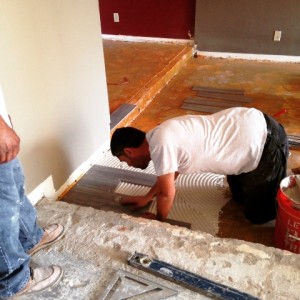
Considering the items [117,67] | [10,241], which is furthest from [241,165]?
[117,67]

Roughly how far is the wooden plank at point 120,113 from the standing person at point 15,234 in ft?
4.83

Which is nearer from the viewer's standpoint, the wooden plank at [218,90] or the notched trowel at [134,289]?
the notched trowel at [134,289]

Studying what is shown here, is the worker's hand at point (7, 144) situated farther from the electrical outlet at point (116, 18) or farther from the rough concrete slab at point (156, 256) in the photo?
the electrical outlet at point (116, 18)

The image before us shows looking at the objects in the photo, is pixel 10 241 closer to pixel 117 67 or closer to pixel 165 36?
pixel 117 67

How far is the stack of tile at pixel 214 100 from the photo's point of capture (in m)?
3.54

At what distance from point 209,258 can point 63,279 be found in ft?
2.03

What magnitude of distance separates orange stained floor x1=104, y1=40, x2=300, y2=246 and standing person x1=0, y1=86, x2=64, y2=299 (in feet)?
6.00

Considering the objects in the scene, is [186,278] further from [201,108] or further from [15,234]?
[201,108]

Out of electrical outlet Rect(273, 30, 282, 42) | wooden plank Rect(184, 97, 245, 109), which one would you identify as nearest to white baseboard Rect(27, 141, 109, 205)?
wooden plank Rect(184, 97, 245, 109)

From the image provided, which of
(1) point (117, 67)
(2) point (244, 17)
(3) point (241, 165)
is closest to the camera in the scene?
(3) point (241, 165)

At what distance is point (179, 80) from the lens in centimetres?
431

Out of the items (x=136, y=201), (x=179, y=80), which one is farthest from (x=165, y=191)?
(x=179, y=80)

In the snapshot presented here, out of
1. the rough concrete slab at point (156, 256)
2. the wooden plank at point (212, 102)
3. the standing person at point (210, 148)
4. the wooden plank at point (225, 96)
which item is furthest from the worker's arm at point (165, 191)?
the wooden plank at point (225, 96)

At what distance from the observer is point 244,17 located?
4.65 meters
